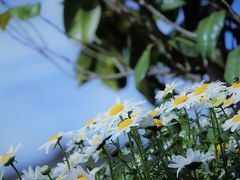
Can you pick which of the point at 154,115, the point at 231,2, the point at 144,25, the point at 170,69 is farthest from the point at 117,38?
the point at 154,115

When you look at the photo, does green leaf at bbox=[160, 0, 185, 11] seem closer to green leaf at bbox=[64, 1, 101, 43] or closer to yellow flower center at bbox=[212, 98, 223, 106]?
green leaf at bbox=[64, 1, 101, 43]

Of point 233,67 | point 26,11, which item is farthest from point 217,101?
point 26,11

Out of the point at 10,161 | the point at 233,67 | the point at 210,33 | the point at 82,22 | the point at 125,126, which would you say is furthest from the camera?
the point at 82,22

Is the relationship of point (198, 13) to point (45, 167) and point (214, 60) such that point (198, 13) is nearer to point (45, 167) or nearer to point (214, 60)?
point (214, 60)

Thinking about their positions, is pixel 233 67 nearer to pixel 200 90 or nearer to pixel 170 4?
pixel 200 90

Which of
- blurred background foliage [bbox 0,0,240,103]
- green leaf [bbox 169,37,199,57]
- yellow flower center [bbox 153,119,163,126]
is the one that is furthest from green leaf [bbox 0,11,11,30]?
yellow flower center [bbox 153,119,163,126]

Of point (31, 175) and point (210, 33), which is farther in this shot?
point (210, 33)
